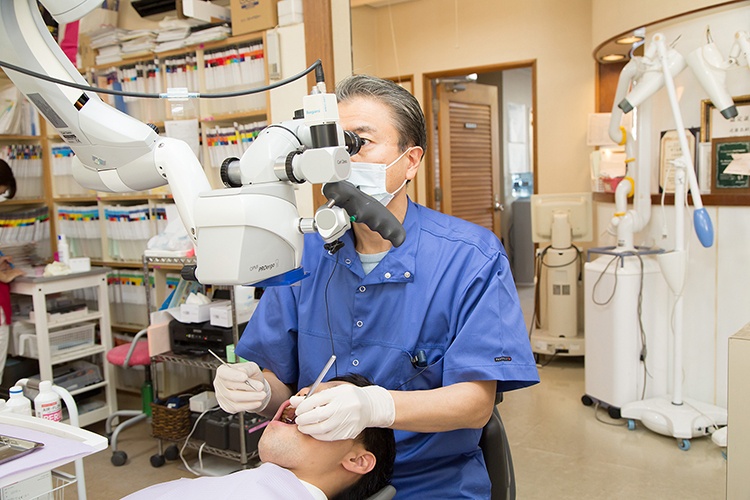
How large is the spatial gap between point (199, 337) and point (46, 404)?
4.23 feet

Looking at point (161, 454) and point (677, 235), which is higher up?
point (677, 235)

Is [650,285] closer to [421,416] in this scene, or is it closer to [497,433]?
[497,433]

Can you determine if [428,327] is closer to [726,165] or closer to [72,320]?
[726,165]

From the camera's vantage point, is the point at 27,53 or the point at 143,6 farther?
the point at 143,6

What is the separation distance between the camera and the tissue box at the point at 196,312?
299cm

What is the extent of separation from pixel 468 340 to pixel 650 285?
7.85 feet

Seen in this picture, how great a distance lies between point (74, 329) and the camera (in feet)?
11.4

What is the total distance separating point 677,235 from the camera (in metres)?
3.13

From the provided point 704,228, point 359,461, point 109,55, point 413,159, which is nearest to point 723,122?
point 704,228

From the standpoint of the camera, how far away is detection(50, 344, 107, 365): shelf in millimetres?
3340

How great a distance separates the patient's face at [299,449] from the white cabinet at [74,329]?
7.65ft

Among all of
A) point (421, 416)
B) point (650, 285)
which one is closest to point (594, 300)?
point (650, 285)

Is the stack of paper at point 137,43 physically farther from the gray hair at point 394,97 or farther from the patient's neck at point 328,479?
the patient's neck at point 328,479

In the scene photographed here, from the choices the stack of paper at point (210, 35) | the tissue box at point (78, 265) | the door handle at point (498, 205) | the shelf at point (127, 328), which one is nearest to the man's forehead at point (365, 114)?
the stack of paper at point (210, 35)
